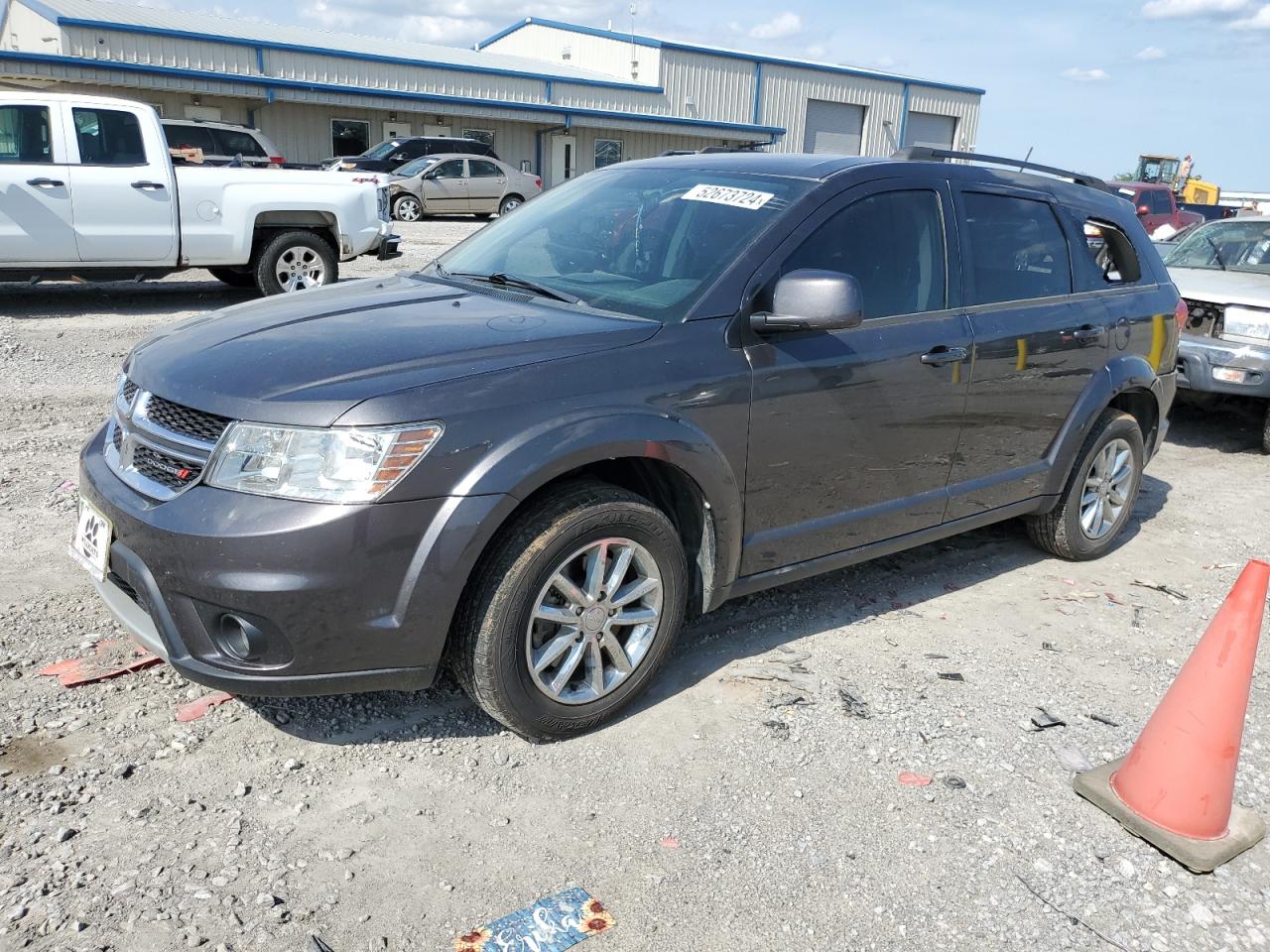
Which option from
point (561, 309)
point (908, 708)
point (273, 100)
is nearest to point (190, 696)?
point (561, 309)

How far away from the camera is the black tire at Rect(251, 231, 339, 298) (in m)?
10.6

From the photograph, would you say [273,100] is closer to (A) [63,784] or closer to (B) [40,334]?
(B) [40,334]

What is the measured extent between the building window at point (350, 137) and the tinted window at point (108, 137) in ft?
75.8

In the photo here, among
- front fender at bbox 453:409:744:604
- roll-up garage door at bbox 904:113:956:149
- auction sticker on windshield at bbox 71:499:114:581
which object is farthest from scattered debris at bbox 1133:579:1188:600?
roll-up garage door at bbox 904:113:956:149

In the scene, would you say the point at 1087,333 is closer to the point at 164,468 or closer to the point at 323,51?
the point at 164,468

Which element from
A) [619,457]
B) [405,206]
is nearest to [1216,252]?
[619,457]

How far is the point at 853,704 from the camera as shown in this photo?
3766 millimetres

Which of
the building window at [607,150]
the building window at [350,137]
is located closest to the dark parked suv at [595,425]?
the building window at [350,137]

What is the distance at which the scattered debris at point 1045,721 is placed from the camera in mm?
3727

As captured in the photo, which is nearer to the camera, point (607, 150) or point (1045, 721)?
point (1045, 721)

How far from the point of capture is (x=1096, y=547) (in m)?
5.37

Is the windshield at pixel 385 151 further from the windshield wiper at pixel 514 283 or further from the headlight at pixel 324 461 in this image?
the headlight at pixel 324 461

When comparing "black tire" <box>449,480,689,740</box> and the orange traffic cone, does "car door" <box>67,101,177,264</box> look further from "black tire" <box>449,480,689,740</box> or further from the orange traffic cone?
the orange traffic cone

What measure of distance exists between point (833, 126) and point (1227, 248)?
36.1 metres
